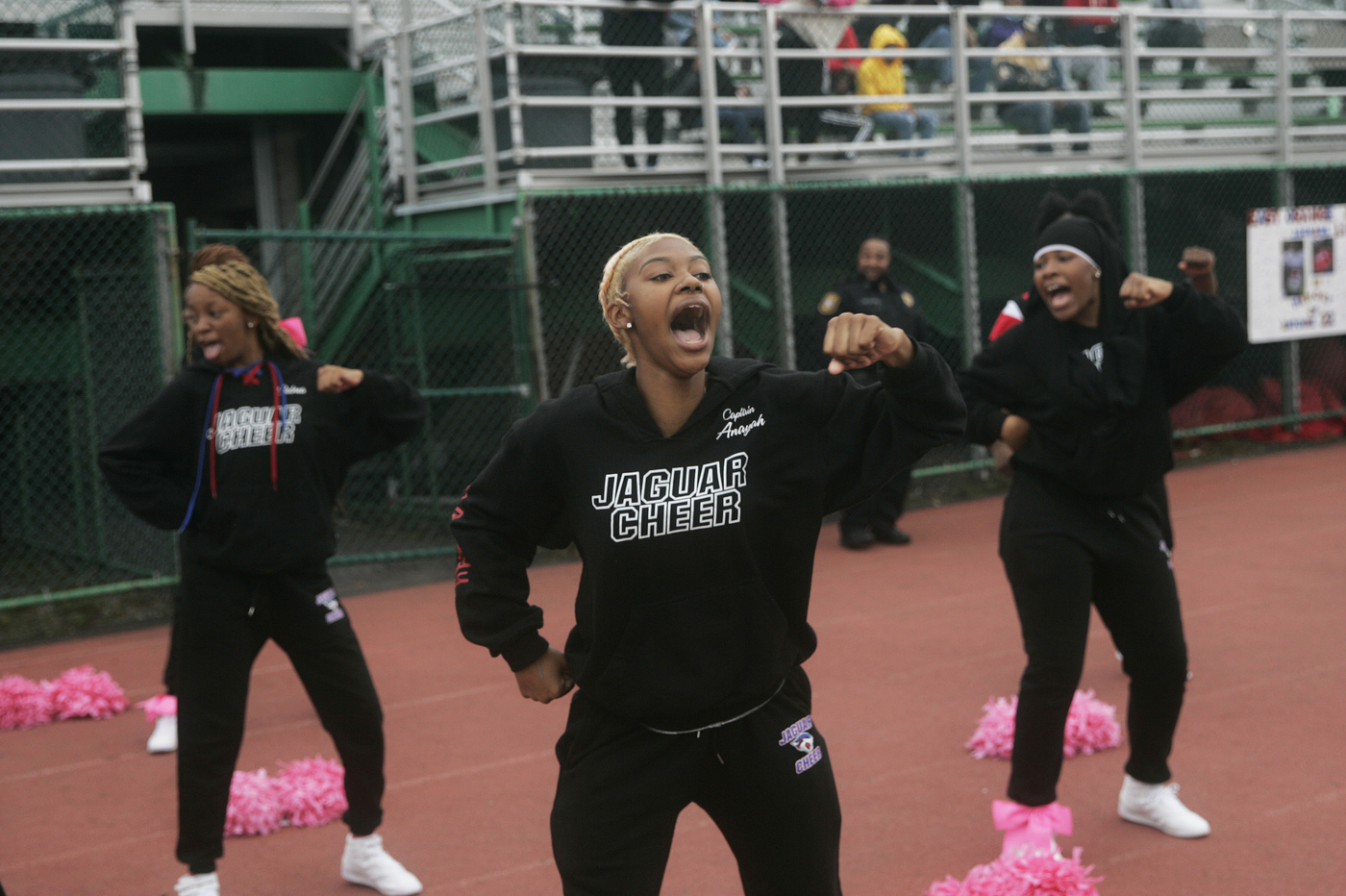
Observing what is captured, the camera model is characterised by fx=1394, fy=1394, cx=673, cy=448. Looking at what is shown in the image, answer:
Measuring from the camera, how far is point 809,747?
9.45 feet

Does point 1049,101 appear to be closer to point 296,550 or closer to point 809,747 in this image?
point 296,550

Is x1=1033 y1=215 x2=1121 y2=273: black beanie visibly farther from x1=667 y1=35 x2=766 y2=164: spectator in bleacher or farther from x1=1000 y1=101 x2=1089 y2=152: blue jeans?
x1=1000 y1=101 x2=1089 y2=152: blue jeans

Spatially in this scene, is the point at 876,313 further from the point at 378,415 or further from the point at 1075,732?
the point at 378,415

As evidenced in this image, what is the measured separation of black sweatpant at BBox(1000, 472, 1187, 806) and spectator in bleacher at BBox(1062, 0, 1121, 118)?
10022mm

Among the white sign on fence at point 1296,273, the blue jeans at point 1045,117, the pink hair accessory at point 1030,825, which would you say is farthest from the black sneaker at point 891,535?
the pink hair accessory at point 1030,825

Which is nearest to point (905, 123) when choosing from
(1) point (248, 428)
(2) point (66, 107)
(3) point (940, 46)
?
(3) point (940, 46)

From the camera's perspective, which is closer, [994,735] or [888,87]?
[994,735]

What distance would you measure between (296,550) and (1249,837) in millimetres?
3186

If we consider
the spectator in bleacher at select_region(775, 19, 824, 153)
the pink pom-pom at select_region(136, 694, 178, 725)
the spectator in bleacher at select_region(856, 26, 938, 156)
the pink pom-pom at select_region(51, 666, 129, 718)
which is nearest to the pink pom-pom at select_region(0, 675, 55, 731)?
the pink pom-pom at select_region(51, 666, 129, 718)

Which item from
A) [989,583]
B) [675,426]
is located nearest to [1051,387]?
[675,426]

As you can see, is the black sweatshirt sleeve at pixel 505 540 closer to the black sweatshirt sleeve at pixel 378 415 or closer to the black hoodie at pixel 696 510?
the black hoodie at pixel 696 510

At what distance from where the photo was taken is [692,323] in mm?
2809

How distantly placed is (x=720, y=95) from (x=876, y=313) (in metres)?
2.67

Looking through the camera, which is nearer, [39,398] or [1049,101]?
[39,398]
